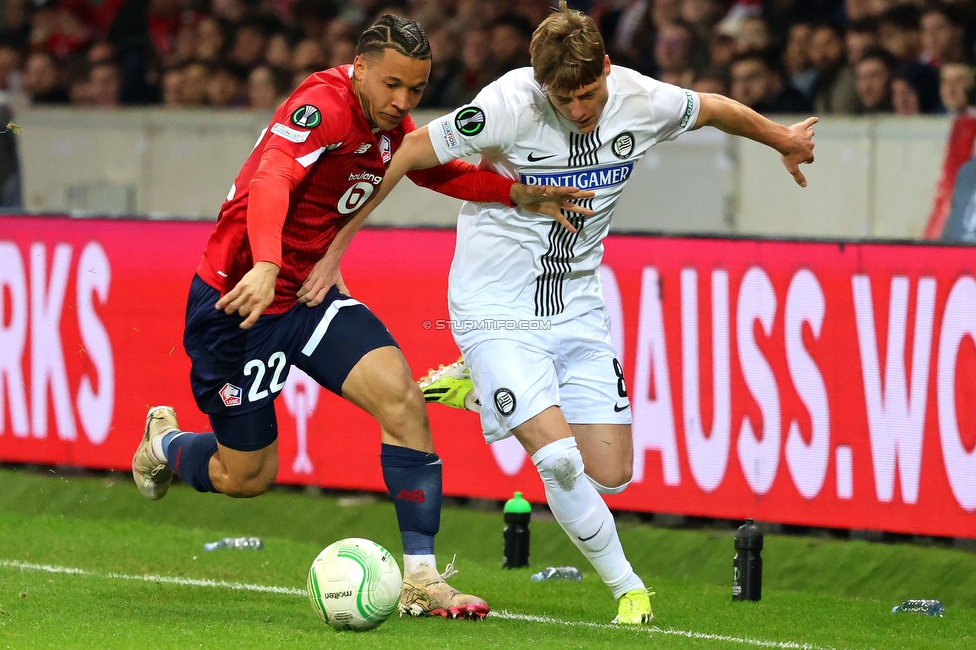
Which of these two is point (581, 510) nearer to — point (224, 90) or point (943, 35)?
point (943, 35)

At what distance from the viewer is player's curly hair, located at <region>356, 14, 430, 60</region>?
530 cm

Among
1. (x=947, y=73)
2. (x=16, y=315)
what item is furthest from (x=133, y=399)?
(x=947, y=73)

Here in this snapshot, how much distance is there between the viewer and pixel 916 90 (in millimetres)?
9469

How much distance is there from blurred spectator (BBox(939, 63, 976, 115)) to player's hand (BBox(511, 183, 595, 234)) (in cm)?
429

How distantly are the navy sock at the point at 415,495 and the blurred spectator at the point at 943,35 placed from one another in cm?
560

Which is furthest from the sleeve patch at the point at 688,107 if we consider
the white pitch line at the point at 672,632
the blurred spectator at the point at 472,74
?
the blurred spectator at the point at 472,74

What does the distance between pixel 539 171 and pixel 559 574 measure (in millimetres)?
2229

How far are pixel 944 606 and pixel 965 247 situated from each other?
1633 mm

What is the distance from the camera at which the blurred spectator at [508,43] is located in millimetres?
11117

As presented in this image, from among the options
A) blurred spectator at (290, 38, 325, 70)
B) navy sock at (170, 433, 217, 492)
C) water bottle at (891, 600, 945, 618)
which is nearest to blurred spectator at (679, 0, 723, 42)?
blurred spectator at (290, 38, 325, 70)

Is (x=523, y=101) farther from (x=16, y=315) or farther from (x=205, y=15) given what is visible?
(x=205, y=15)

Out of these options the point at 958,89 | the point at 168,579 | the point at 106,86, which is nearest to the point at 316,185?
the point at 168,579

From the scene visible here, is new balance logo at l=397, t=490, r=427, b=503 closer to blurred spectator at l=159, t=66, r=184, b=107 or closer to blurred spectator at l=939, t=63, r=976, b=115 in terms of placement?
blurred spectator at l=939, t=63, r=976, b=115

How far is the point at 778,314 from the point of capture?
281 inches
